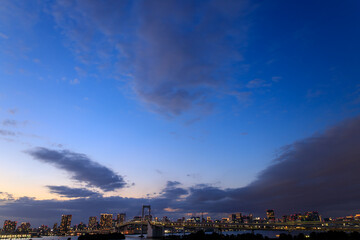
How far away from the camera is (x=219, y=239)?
10219cm

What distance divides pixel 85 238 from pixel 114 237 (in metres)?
24.4

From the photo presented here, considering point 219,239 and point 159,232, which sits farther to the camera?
point 159,232

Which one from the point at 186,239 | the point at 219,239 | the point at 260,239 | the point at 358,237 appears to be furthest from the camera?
the point at 186,239

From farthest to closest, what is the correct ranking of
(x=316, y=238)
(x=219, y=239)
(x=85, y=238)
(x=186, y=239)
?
(x=85, y=238) → (x=186, y=239) → (x=219, y=239) → (x=316, y=238)

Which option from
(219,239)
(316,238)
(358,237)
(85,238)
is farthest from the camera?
(85,238)

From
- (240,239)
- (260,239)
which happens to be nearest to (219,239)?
(240,239)

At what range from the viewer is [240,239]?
94.3m

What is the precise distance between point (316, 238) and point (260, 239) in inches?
731

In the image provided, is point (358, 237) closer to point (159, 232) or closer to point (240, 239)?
point (240, 239)

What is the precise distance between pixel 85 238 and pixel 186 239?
7452cm

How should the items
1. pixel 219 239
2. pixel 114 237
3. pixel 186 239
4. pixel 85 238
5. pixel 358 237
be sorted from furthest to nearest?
pixel 114 237, pixel 85 238, pixel 186 239, pixel 219 239, pixel 358 237

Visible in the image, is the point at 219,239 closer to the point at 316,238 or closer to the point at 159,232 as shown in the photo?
the point at 316,238

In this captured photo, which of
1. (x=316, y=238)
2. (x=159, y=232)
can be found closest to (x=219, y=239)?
(x=316, y=238)

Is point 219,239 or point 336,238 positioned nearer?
point 336,238
